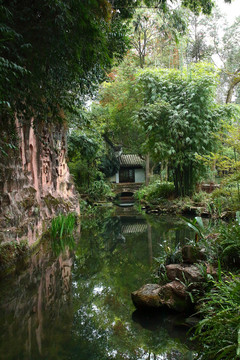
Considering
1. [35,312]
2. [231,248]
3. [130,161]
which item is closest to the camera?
[35,312]

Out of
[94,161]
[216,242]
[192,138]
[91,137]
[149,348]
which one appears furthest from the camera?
[94,161]

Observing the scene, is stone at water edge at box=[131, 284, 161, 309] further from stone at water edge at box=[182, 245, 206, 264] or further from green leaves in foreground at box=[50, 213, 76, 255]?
green leaves in foreground at box=[50, 213, 76, 255]

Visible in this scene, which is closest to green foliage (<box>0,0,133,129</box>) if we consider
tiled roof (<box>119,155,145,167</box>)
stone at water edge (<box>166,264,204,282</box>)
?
stone at water edge (<box>166,264,204,282</box>)

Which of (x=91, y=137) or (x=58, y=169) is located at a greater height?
(x=91, y=137)

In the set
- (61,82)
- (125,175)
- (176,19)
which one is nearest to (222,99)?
(125,175)

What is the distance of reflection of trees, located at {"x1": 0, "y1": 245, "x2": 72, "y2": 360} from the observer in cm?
246

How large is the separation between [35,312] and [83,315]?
1.87 ft

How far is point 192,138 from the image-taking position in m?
12.2

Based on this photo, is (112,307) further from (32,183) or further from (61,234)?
(32,183)

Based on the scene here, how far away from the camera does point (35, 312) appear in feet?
10.4

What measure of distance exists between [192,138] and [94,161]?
8144 millimetres

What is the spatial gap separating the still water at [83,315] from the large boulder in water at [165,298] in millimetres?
105

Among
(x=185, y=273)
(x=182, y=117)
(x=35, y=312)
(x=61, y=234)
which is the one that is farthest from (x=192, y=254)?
(x=182, y=117)

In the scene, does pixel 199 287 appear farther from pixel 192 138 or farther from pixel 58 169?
pixel 192 138
